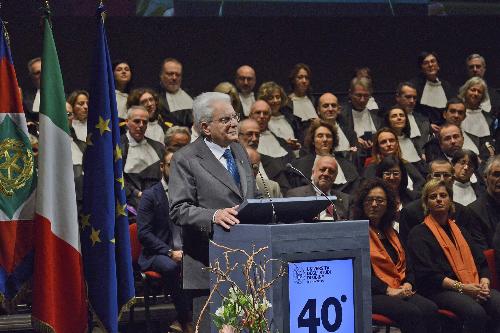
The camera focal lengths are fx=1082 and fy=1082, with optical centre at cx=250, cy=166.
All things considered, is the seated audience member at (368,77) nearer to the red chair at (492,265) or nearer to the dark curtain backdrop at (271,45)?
the dark curtain backdrop at (271,45)

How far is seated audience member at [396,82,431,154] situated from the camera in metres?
10.6

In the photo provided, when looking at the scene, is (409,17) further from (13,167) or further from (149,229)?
(13,167)

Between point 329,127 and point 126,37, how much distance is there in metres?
3.08

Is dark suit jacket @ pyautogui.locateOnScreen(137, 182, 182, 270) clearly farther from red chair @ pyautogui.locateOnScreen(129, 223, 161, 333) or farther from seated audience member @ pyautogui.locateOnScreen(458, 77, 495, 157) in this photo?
seated audience member @ pyautogui.locateOnScreen(458, 77, 495, 157)

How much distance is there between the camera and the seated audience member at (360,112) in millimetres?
10578

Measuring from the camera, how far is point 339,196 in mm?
8586

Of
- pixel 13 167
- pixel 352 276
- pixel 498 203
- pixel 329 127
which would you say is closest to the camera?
pixel 352 276

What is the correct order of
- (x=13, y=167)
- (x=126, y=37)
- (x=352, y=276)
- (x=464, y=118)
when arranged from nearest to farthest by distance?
(x=352, y=276)
(x=13, y=167)
(x=464, y=118)
(x=126, y=37)

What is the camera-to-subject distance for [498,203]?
27.9 feet

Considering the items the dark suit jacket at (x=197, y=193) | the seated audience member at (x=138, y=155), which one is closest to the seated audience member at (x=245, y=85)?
the seated audience member at (x=138, y=155)

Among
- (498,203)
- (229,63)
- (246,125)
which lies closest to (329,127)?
(246,125)

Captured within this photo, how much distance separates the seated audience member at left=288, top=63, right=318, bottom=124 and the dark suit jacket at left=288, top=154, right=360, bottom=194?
1056 mm

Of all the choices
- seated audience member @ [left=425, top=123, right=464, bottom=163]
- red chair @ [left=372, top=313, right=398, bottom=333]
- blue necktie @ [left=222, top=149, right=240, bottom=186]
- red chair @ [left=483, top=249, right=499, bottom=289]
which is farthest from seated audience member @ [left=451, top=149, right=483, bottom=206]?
blue necktie @ [left=222, top=149, right=240, bottom=186]

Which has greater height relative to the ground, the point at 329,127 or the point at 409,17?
the point at 409,17
